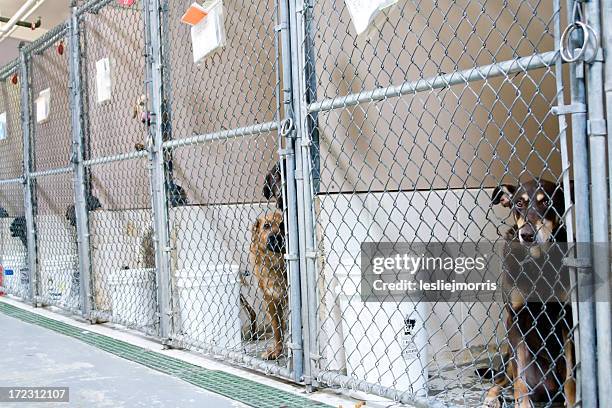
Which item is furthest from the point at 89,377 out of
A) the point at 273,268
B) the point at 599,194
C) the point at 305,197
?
the point at 599,194

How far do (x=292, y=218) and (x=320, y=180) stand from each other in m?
0.23

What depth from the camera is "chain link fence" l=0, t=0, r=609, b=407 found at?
7.55 feet

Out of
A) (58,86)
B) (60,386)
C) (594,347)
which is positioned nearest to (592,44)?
(594,347)

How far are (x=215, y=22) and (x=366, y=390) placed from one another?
197 cm

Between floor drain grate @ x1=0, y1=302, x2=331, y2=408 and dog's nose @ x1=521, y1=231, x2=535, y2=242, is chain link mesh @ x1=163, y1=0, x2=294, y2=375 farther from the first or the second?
dog's nose @ x1=521, y1=231, x2=535, y2=242

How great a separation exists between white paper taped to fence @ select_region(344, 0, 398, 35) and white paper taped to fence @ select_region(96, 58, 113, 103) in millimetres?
2575

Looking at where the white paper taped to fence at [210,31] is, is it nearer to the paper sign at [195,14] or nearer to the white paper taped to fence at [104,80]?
the paper sign at [195,14]

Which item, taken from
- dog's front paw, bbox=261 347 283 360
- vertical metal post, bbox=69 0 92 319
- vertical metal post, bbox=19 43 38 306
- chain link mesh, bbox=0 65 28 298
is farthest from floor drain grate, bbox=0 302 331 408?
chain link mesh, bbox=0 65 28 298

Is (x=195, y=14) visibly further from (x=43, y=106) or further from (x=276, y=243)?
(x=43, y=106)

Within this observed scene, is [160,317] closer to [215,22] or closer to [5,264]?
[215,22]

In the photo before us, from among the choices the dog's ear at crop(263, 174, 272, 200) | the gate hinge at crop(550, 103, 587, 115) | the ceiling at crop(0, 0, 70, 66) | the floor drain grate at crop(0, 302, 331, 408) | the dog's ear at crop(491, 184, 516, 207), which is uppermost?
the ceiling at crop(0, 0, 70, 66)

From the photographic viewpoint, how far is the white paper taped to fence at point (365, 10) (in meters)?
2.14

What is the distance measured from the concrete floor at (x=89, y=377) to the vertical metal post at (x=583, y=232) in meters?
1.38

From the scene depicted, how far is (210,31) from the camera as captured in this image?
3.05 metres
